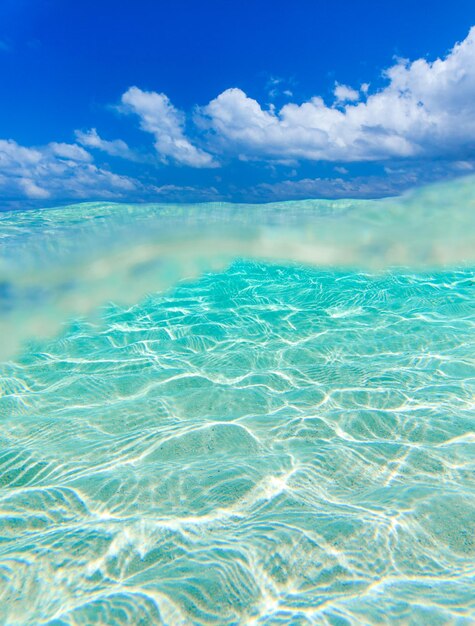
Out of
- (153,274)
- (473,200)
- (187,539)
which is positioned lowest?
(153,274)

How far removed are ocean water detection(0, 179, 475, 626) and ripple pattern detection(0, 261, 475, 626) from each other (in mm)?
19

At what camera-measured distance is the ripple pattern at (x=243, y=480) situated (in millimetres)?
2406

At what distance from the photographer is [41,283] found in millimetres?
17703

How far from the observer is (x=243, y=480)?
143 inches

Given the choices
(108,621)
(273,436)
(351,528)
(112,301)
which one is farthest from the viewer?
(112,301)

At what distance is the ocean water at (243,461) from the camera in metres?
2.44

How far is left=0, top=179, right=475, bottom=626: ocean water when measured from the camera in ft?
7.99

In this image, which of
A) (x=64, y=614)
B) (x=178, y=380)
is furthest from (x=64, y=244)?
(x=64, y=614)

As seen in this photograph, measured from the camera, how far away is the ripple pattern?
241 cm

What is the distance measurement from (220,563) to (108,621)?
2.55ft

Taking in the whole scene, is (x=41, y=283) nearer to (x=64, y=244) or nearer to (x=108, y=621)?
(x=64, y=244)

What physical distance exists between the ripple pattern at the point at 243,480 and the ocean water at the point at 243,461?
2 cm

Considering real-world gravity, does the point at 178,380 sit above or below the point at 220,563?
below

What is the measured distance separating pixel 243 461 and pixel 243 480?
357 millimetres
